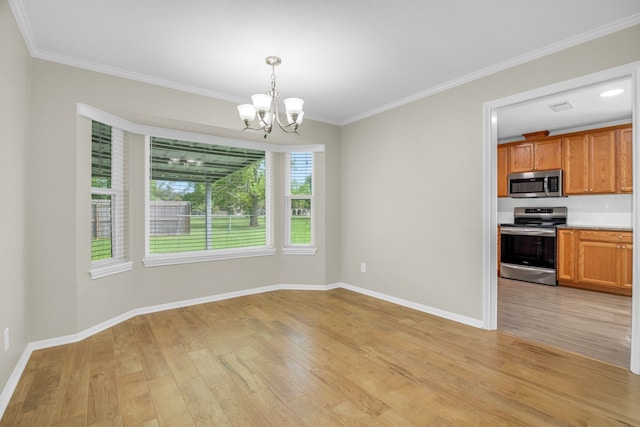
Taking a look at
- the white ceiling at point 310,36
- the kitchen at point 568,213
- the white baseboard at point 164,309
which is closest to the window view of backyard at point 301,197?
the white baseboard at point 164,309

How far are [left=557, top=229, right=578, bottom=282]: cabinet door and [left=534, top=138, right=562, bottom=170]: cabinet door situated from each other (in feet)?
3.64

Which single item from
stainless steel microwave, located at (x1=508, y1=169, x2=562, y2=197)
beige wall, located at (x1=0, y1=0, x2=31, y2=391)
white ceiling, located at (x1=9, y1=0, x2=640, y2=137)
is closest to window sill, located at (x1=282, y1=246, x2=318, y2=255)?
white ceiling, located at (x1=9, y1=0, x2=640, y2=137)

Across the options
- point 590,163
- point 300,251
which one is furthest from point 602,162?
point 300,251

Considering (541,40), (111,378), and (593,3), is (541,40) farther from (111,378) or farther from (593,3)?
(111,378)

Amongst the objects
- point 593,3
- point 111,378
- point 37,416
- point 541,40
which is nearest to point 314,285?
point 111,378

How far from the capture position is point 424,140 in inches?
151

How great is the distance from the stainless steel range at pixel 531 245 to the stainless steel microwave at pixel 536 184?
40 cm

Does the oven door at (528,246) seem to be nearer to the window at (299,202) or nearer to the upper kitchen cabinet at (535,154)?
the upper kitchen cabinet at (535,154)

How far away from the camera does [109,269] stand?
3.34 metres

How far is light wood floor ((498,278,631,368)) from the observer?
288 cm

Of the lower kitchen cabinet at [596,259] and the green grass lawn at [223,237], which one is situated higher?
the green grass lawn at [223,237]

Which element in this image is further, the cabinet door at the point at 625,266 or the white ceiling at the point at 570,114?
the cabinet door at the point at 625,266

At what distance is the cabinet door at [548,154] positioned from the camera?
530 centimetres

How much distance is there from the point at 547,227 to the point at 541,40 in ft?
11.9
